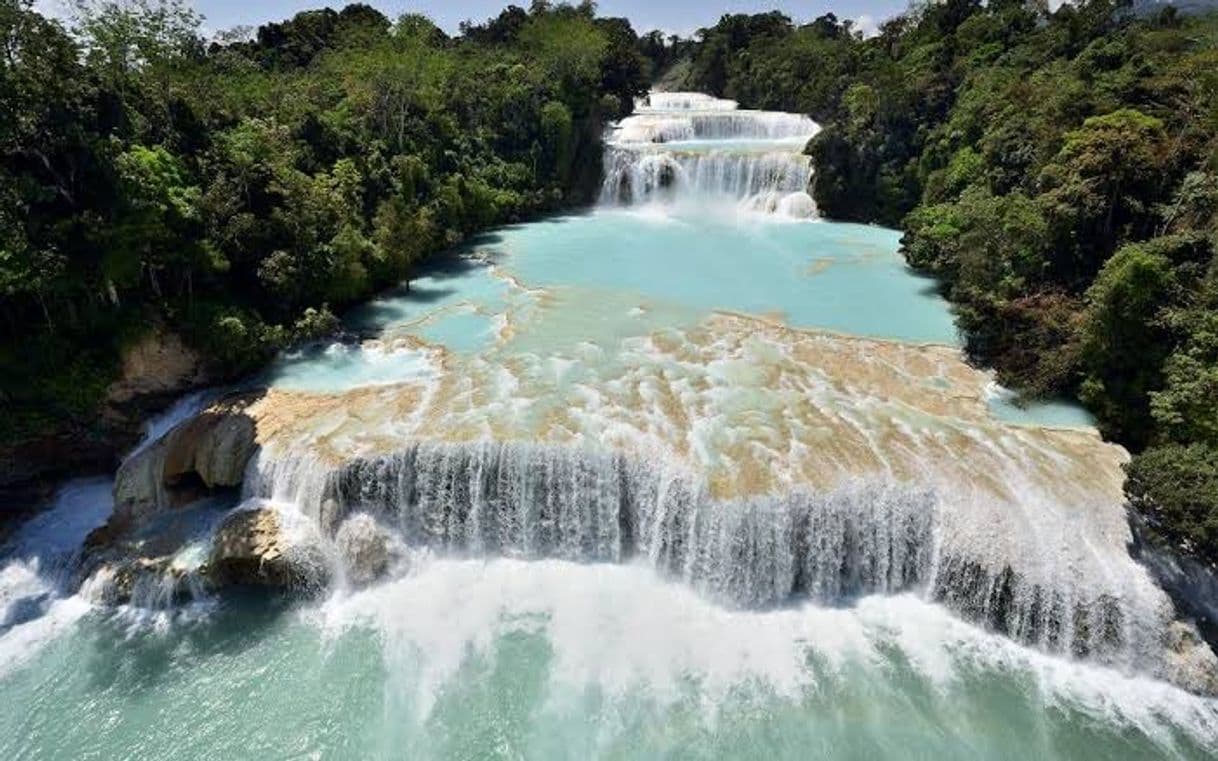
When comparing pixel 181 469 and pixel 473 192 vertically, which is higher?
pixel 473 192

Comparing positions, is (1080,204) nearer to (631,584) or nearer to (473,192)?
(631,584)

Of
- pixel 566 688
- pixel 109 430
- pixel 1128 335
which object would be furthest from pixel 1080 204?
pixel 109 430

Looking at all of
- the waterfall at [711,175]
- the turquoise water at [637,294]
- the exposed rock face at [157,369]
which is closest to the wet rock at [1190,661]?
the turquoise water at [637,294]

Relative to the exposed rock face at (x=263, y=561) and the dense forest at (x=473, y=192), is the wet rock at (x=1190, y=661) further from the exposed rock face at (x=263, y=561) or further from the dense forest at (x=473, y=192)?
the exposed rock face at (x=263, y=561)

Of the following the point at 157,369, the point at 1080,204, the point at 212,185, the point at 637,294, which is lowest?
the point at 637,294

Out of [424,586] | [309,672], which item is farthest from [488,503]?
[309,672]
